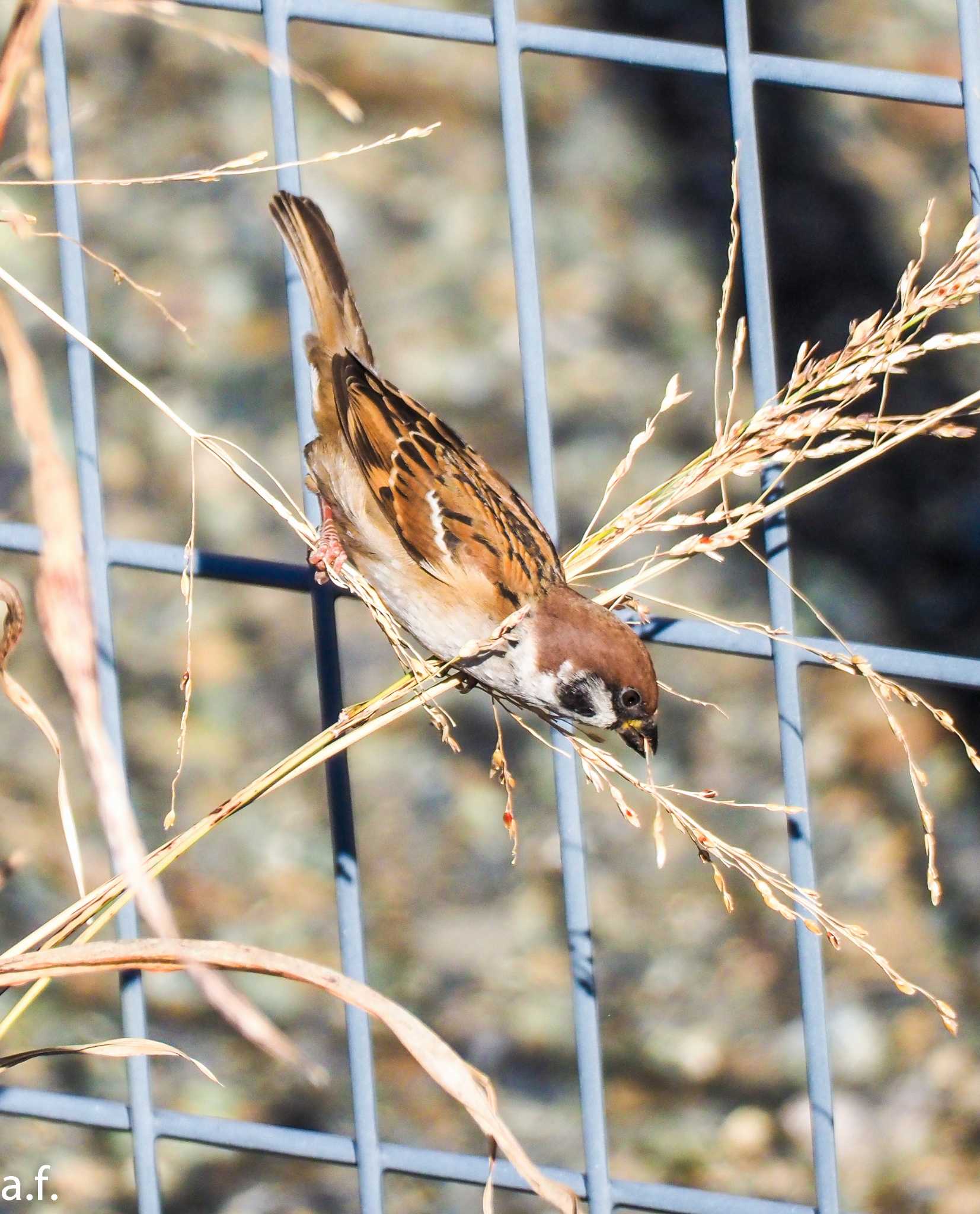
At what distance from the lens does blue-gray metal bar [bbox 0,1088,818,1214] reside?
1.22 m

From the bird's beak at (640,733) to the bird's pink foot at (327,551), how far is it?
34 cm

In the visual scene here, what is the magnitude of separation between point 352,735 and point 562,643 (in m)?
0.45

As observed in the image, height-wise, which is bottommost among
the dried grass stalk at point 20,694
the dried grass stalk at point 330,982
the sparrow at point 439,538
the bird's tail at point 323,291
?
the dried grass stalk at point 330,982

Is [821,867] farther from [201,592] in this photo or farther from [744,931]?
[201,592]

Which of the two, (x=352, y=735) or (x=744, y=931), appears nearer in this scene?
(x=352, y=735)

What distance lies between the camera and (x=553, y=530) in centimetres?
121

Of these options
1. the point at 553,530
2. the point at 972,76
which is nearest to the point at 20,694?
the point at 553,530

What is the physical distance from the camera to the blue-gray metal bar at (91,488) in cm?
116

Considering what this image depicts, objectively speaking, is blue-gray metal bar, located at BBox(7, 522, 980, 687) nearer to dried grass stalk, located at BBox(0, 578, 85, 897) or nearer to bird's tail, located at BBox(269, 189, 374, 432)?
dried grass stalk, located at BBox(0, 578, 85, 897)

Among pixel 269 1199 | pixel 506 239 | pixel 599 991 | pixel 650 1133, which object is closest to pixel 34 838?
pixel 269 1199

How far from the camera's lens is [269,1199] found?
9.40 feet

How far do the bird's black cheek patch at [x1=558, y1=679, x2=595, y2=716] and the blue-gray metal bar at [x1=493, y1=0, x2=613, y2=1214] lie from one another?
0.44 ft
